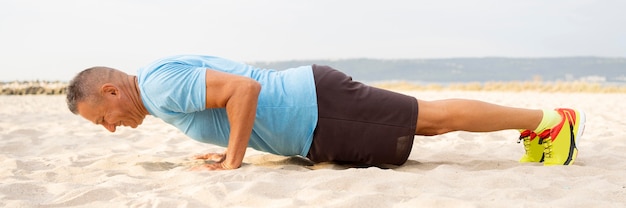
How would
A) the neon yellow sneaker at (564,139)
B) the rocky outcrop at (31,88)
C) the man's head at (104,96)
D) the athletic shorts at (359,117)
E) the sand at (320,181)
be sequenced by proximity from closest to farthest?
the sand at (320,181), the man's head at (104,96), the athletic shorts at (359,117), the neon yellow sneaker at (564,139), the rocky outcrop at (31,88)

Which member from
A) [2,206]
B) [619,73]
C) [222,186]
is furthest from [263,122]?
[619,73]

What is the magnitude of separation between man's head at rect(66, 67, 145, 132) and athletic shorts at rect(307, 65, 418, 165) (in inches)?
35.0

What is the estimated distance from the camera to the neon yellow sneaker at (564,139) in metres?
3.31

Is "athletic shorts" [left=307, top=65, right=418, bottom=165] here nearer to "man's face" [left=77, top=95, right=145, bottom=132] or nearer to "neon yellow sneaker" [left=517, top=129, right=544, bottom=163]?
"neon yellow sneaker" [left=517, top=129, right=544, bottom=163]

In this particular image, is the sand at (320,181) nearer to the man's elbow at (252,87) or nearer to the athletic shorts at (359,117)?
the athletic shorts at (359,117)

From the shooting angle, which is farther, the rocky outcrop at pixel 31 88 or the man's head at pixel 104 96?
the rocky outcrop at pixel 31 88

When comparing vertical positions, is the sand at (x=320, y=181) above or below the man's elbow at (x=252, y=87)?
below

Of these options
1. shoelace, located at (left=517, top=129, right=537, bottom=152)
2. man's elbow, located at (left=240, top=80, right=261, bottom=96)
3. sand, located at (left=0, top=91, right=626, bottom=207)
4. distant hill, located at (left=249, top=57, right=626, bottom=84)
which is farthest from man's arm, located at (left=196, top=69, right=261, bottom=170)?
distant hill, located at (left=249, top=57, right=626, bottom=84)

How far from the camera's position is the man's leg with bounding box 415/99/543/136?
3176mm

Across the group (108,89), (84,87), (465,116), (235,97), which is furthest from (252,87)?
(465,116)

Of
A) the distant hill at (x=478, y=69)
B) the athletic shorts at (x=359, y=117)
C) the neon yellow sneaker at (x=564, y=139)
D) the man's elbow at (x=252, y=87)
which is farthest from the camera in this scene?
the distant hill at (x=478, y=69)

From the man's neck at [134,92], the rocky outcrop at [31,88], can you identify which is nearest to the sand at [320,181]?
the man's neck at [134,92]

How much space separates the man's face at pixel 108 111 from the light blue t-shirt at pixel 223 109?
0.33ft

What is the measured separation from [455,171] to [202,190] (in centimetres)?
126
